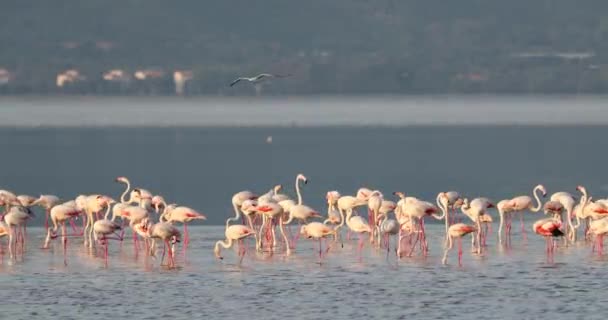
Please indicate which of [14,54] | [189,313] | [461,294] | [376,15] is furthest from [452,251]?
[376,15]

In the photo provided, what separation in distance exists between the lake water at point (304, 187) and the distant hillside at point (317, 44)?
49.5 meters

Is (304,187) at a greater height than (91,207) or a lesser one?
greater

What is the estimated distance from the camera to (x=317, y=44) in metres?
162

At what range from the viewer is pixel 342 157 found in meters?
50.6

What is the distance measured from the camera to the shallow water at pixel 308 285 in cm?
1759

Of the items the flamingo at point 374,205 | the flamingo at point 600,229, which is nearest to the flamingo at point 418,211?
the flamingo at point 374,205

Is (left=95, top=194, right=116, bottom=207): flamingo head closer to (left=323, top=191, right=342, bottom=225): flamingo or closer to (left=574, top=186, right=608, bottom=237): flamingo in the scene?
(left=323, top=191, right=342, bottom=225): flamingo

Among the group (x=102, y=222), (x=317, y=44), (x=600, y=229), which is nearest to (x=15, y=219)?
(x=102, y=222)

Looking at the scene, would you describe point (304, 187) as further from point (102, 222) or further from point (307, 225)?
point (102, 222)

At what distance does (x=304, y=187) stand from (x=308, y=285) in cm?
1641

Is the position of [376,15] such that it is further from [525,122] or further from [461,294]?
[461,294]

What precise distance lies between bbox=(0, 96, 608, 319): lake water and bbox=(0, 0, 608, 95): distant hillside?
49454 mm

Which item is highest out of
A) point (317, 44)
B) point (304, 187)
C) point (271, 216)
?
point (317, 44)

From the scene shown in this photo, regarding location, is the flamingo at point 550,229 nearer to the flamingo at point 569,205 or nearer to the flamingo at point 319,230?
the flamingo at point 569,205
